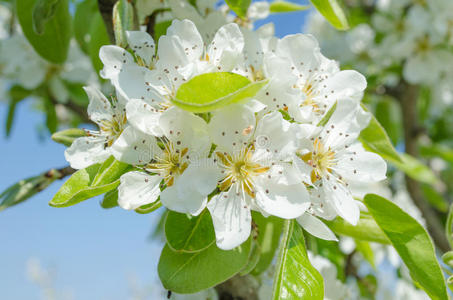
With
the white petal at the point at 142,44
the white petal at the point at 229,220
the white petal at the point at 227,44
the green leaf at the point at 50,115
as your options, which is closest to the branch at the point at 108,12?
the white petal at the point at 142,44

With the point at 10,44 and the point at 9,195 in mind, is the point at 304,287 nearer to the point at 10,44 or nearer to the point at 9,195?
the point at 9,195

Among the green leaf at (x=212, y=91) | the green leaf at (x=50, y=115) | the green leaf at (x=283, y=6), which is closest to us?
the green leaf at (x=212, y=91)

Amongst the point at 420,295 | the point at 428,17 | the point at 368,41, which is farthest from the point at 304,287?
the point at 368,41

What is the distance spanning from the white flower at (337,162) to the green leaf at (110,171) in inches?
12.2

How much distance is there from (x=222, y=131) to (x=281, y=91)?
131 millimetres

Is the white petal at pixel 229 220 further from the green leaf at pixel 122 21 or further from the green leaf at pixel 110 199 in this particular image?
the green leaf at pixel 122 21

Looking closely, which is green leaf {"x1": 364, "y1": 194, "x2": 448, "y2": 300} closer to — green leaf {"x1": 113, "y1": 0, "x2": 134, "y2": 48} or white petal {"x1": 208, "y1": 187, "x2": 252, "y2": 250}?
white petal {"x1": 208, "y1": 187, "x2": 252, "y2": 250}

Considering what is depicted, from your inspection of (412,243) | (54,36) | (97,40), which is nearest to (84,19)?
(54,36)

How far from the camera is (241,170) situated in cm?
77

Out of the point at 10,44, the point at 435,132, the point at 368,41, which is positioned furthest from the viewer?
the point at 435,132

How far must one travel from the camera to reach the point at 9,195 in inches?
42.4

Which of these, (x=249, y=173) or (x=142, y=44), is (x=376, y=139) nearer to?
(x=249, y=173)

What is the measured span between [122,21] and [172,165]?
32cm

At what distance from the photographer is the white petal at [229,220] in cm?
71
